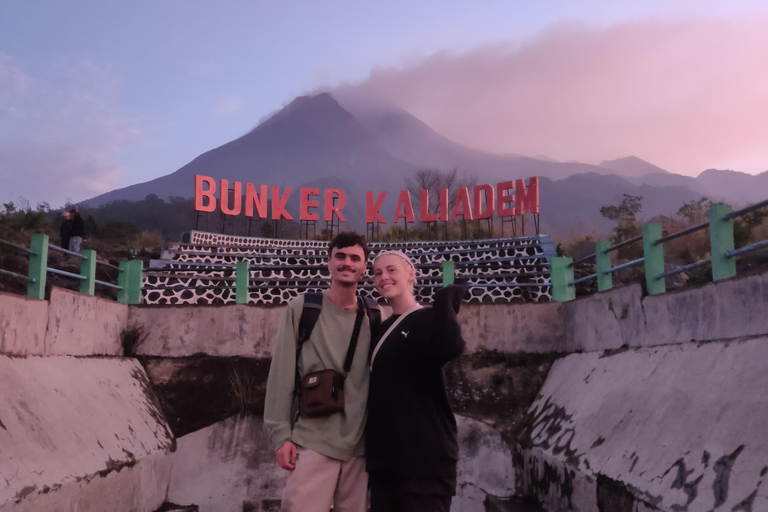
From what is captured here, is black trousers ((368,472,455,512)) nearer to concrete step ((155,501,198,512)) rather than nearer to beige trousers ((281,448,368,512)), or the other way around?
beige trousers ((281,448,368,512))

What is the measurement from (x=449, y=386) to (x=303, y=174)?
123833 mm

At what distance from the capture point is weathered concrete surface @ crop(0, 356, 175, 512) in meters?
4.20

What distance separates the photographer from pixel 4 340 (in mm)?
5141

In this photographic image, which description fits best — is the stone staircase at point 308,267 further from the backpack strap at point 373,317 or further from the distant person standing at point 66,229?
the backpack strap at point 373,317

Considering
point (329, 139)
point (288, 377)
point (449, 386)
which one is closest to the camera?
point (288, 377)

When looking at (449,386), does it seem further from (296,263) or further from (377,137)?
(377,137)

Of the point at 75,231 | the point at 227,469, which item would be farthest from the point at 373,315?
the point at 75,231

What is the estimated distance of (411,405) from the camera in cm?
271

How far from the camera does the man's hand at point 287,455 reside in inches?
109

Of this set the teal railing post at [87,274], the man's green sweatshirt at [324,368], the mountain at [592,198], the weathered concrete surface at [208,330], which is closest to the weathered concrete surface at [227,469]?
the weathered concrete surface at [208,330]

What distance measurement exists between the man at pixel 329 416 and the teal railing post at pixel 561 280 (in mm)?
5082

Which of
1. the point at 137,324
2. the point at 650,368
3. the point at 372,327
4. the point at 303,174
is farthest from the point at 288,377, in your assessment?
the point at 303,174

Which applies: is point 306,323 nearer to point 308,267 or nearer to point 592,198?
point 308,267

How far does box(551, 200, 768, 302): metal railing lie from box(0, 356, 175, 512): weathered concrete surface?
4.84 m
